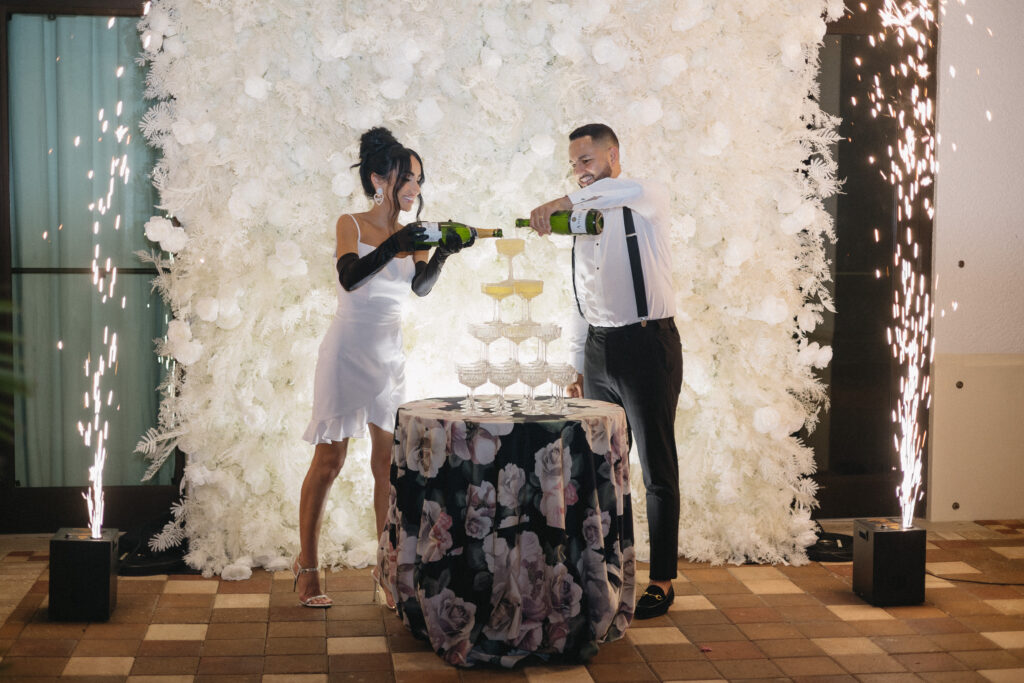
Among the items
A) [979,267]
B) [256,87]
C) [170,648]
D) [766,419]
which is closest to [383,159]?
[256,87]

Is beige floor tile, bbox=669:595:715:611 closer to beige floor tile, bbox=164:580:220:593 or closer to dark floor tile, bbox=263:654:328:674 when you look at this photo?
dark floor tile, bbox=263:654:328:674

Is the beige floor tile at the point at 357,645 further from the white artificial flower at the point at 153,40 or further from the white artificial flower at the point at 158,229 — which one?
the white artificial flower at the point at 153,40

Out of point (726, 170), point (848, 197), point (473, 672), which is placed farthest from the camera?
point (848, 197)

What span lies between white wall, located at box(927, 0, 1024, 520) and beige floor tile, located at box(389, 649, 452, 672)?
2953 millimetres

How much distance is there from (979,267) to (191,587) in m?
3.95

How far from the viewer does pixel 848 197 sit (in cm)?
498

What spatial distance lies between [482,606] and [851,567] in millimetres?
1954

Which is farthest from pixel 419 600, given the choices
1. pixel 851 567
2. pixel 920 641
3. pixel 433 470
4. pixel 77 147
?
pixel 77 147

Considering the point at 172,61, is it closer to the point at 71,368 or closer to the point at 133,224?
the point at 133,224

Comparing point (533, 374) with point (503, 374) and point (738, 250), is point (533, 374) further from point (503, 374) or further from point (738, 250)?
point (738, 250)

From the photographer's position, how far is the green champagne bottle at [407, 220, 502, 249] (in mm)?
3512

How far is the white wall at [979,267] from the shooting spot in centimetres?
482

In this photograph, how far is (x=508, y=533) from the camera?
298 centimetres

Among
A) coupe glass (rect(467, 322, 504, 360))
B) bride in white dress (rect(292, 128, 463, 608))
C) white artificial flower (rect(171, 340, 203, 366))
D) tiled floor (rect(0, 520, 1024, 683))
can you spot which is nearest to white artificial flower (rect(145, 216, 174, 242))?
white artificial flower (rect(171, 340, 203, 366))
